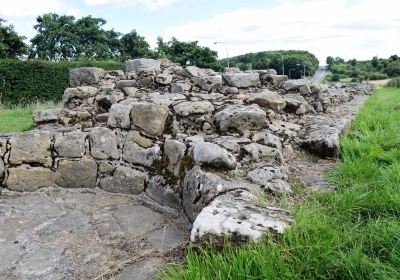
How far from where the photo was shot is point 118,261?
6.98 feet

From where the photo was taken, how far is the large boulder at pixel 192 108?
3.69 meters

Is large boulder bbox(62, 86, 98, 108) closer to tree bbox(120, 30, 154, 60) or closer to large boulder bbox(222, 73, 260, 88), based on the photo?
large boulder bbox(222, 73, 260, 88)

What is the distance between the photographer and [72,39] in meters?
35.8

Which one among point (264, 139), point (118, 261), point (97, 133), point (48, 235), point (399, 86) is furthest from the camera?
point (399, 86)

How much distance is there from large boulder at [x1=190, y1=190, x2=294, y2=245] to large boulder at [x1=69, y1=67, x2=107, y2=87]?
3.67 meters

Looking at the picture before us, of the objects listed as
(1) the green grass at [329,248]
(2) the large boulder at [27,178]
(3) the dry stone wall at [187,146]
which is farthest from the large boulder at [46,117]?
(1) the green grass at [329,248]

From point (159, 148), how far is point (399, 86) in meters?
23.9

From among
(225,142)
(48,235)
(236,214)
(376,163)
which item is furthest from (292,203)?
(48,235)

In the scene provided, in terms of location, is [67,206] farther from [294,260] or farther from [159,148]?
[294,260]

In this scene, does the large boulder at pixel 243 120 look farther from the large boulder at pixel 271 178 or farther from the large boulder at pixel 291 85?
the large boulder at pixel 291 85

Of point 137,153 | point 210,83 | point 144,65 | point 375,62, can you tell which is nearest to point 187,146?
point 137,153

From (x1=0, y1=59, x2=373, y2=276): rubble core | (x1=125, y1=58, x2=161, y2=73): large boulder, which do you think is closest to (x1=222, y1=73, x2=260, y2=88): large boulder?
(x1=0, y1=59, x2=373, y2=276): rubble core

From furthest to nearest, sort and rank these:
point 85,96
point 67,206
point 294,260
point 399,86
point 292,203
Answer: point 399,86
point 85,96
point 67,206
point 292,203
point 294,260

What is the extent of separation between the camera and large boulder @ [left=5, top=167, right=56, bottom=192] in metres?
3.43
